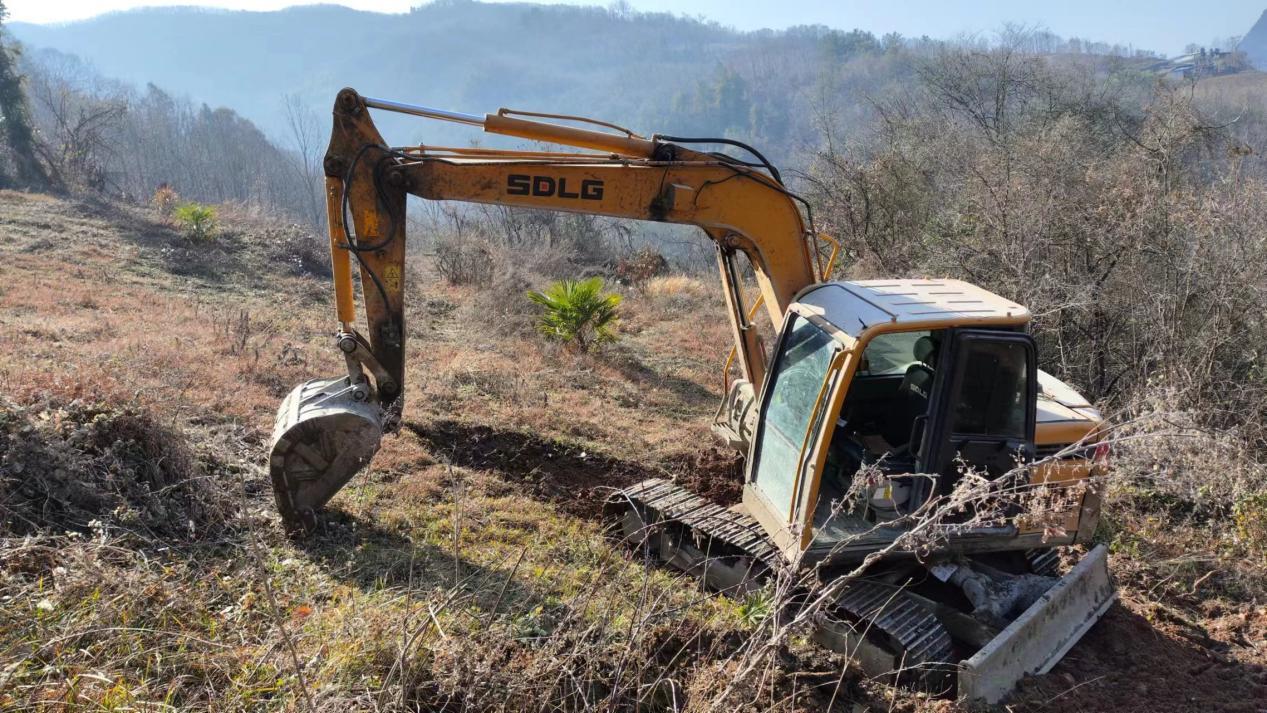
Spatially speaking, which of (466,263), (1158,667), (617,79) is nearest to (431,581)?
(1158,667)

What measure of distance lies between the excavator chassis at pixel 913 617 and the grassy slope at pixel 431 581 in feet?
0.55

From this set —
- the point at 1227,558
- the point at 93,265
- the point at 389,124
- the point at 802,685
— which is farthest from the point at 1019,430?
the point at 389,124

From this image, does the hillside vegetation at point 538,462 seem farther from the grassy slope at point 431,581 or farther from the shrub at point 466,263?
the shrub at point 466,263

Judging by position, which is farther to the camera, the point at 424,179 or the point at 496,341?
the point at 496,341

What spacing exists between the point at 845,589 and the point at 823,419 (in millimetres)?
1005

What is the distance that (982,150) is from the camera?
563 inches

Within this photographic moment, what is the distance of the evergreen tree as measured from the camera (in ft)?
80.4

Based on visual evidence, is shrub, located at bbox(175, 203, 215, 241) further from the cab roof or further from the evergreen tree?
the cab roof

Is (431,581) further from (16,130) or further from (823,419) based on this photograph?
(16,130)

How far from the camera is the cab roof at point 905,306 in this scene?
13.8ft

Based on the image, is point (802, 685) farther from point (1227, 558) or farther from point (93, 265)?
point (93, 265)

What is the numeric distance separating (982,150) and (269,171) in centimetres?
6609

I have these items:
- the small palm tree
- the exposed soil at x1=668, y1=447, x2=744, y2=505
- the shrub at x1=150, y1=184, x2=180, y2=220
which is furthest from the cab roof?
the shrub at x1=150, y1=184, x2=180, y2=220

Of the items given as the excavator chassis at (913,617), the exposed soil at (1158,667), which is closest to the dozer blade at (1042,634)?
the excavator chassis at (913,617)
